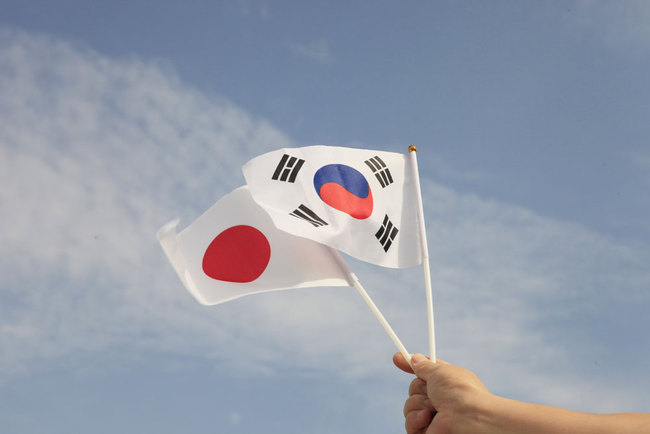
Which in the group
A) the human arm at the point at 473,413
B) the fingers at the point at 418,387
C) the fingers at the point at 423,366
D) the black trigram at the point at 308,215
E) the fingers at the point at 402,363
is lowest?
the human arm at the point at 473,413

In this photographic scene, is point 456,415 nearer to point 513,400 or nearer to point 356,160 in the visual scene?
point 513,400

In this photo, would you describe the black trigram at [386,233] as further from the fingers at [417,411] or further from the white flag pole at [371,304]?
the fingers at [417,411]

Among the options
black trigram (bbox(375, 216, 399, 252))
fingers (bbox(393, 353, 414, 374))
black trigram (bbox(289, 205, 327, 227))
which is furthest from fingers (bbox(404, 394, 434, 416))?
black trigram (bbox(289, 205, 327, 227))

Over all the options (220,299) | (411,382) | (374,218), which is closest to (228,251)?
(220,299)

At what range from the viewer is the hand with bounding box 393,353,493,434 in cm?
392

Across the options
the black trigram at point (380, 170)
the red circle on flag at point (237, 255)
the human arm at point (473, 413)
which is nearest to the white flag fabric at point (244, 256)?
the red circle on flag at point (237, 255)

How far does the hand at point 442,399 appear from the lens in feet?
12.9

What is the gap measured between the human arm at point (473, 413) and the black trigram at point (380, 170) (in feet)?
7.92

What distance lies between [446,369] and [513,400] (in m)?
0.91

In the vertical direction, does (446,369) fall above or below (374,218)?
below

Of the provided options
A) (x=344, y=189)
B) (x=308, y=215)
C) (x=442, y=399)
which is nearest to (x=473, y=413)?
(x=442, y=399)

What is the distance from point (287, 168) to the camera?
664 centimetres

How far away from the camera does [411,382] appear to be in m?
5.11

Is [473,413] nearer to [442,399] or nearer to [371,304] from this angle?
[442,399]
